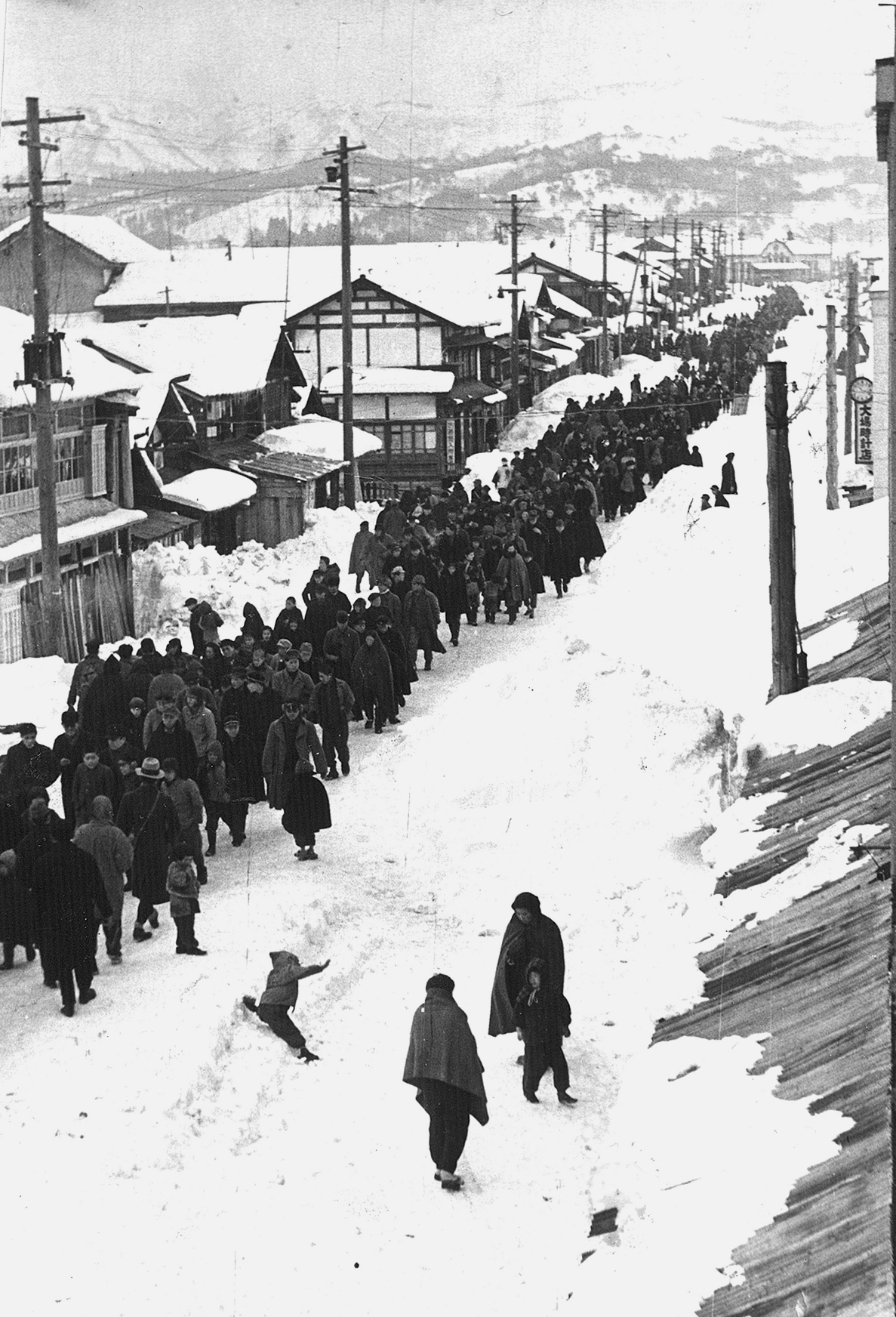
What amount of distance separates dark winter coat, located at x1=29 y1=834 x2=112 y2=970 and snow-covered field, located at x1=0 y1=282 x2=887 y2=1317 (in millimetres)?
395

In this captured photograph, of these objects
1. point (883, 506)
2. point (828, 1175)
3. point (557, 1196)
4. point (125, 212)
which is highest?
point (125, 212)

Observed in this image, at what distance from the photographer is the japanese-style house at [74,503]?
72.5 feet

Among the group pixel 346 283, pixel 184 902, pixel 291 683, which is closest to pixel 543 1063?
pixel 184 902

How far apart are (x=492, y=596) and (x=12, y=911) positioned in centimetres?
1149

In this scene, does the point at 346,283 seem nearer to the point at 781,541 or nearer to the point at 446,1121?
the point at 781,541

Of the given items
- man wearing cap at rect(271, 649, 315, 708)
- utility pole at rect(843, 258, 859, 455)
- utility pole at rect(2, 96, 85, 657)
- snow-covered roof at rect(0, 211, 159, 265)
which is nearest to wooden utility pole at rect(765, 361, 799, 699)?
man wearing cap at rect(271, 649, 315, 708)

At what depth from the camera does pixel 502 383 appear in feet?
168

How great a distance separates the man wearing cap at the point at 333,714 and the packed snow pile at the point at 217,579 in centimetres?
890

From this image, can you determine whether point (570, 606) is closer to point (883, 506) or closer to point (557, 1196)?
point (883, 506)

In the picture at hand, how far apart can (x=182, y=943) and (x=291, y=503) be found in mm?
21759

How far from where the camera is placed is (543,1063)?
9344 millimetres

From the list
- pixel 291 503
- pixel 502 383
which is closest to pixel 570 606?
pixel 291 503

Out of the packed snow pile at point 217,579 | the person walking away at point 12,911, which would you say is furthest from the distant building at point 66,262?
the person walking away at point 12,911

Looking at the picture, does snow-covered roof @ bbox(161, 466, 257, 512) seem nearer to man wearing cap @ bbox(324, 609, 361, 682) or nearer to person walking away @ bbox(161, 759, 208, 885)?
man wearing cap @ bbox(324, 609, 361, 682)
